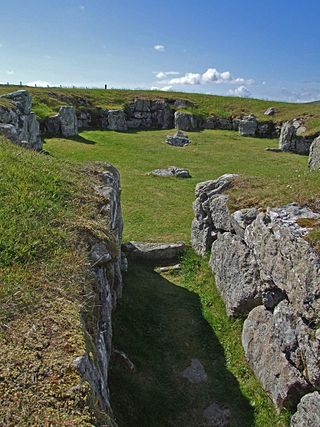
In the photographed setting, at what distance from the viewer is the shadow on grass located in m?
10.4

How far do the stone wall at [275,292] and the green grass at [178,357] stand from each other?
1.60 ft

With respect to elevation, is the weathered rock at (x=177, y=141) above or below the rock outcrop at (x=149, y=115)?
below

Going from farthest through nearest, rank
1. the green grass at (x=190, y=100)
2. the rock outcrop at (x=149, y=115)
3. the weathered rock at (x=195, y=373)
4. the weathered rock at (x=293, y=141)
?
the rock outcrop at (x=149, y=115) → the green grass at (x=190, y=100) → the weathered rock at (x=293, y=141) → the weathered rock at (x=195, y=373)

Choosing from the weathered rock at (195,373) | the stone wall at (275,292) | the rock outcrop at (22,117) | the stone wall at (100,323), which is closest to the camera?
the stone wall at (100,323)

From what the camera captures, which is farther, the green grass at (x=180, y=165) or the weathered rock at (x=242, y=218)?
the green grass at (x=180, y=165)

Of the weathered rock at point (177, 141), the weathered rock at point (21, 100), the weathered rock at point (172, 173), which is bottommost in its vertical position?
the weathered rock at point (172, 173)

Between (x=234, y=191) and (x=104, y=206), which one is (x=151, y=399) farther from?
(x=234, y=191)

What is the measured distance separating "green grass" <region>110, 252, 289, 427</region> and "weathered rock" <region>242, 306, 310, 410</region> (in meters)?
0.30

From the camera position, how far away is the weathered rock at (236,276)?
1331 centimetres

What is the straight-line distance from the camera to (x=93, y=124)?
5544cm

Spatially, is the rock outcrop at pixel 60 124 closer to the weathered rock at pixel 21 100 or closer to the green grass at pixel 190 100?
the green grass at pixel 190 100

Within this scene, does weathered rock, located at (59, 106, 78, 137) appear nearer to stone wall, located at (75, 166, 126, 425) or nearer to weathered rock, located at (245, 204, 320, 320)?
stone wall, located at (75, 166, 126, 425)

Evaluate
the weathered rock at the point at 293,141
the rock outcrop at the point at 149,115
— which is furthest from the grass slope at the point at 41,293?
the rock outcrop at the point at 149,115

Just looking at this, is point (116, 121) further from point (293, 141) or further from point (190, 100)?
point (293, 141)
